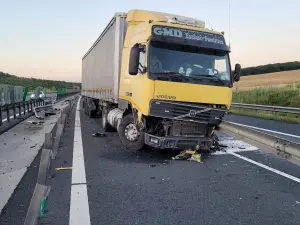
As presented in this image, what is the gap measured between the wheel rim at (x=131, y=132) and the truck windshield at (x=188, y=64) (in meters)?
1.65

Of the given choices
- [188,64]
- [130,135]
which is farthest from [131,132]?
[188,64]

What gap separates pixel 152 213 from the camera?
13.9ft

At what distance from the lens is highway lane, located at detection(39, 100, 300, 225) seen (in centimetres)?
414

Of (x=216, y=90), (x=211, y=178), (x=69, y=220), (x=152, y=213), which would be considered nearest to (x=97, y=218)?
(x=69, y=220)

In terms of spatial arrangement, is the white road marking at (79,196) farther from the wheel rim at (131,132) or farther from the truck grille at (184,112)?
the truck grille at (184,112)

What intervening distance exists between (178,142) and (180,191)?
2.21 meters

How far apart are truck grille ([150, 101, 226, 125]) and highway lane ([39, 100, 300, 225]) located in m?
0.95

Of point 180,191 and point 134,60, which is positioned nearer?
point 180,191

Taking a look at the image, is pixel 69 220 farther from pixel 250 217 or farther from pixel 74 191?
pixel 250 217

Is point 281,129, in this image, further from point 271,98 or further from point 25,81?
point 25,81

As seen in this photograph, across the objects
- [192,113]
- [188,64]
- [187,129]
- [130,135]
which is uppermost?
[188,64]

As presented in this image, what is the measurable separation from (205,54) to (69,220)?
16.6 feet

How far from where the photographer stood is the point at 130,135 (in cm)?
834

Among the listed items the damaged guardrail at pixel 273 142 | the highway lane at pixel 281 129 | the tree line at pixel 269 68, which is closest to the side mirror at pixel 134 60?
the damaged guardrail at pixel 273 142
